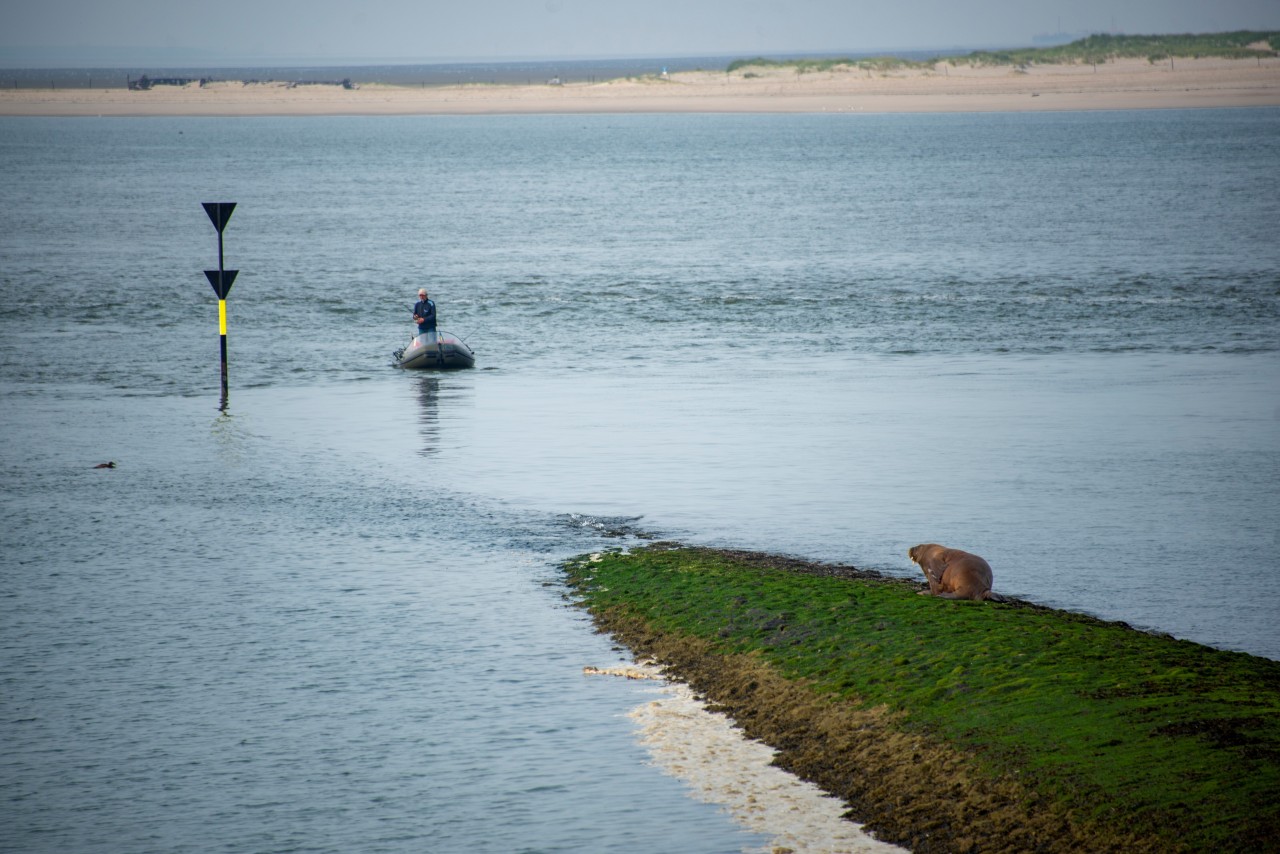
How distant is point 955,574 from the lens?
1619 centimetres

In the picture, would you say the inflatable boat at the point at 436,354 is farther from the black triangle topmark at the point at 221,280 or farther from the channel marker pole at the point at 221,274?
the black triangle topmark at the point at 221,280

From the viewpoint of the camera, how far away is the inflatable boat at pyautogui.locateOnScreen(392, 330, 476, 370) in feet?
120

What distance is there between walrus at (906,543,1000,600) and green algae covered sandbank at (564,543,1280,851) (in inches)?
12.6

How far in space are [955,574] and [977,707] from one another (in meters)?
3.58

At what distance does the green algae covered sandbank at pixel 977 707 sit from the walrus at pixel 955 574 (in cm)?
32

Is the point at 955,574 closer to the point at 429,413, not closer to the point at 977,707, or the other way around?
the point at 977,707

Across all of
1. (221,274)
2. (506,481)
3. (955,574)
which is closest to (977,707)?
(955,574)

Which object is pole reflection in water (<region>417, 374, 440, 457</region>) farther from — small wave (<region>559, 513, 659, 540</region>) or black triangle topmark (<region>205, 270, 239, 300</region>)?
small wave (<region>559, 513, 659, 540</region>)

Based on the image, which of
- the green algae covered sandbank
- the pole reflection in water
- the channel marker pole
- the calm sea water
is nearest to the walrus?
the green algae covered sandbank

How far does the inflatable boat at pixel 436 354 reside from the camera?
36.4 meters

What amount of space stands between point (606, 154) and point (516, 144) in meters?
27.7

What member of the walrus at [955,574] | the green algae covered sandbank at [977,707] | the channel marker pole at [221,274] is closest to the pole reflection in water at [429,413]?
the channel marker pole at [221,274]

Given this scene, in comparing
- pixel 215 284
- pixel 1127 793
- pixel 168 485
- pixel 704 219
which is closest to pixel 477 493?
pixel 168 485

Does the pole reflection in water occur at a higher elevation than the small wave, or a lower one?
lower
